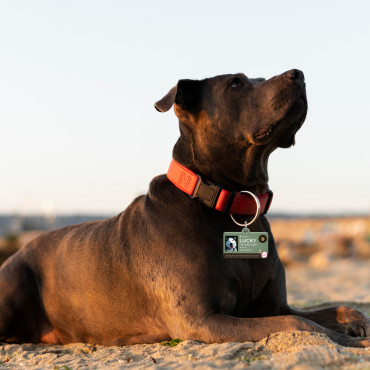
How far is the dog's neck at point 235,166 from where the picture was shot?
4.46m

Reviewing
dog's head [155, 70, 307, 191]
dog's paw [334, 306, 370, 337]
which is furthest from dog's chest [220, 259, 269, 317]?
dog's head [155, 70, 307, 191]

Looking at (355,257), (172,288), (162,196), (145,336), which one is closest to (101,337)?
(145,336)

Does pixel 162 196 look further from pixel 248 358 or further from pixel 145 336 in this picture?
pixel 248 358

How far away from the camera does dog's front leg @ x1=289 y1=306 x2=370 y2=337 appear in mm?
4246

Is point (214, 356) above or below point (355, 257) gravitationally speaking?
above

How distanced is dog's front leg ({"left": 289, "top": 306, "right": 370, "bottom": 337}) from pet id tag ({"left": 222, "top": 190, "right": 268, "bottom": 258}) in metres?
0.79

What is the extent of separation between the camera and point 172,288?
417 cm

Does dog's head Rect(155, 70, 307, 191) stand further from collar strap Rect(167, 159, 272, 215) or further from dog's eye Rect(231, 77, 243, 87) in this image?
collar strap Rect(167, 159, 272, 215)

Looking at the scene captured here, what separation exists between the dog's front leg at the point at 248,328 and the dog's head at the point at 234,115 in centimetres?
126

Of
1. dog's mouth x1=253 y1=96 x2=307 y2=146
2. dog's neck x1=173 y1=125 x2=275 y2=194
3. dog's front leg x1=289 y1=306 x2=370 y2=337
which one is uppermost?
dog's mouth x1=253 y1=96 x2=307 y2=146

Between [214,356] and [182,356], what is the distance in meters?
0.24

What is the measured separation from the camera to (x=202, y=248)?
4176 millimetres

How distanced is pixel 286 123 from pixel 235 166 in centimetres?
54

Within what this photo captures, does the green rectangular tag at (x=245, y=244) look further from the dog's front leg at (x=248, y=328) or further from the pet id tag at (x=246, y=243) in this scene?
the dog's front leg at (x=248, y=328)
